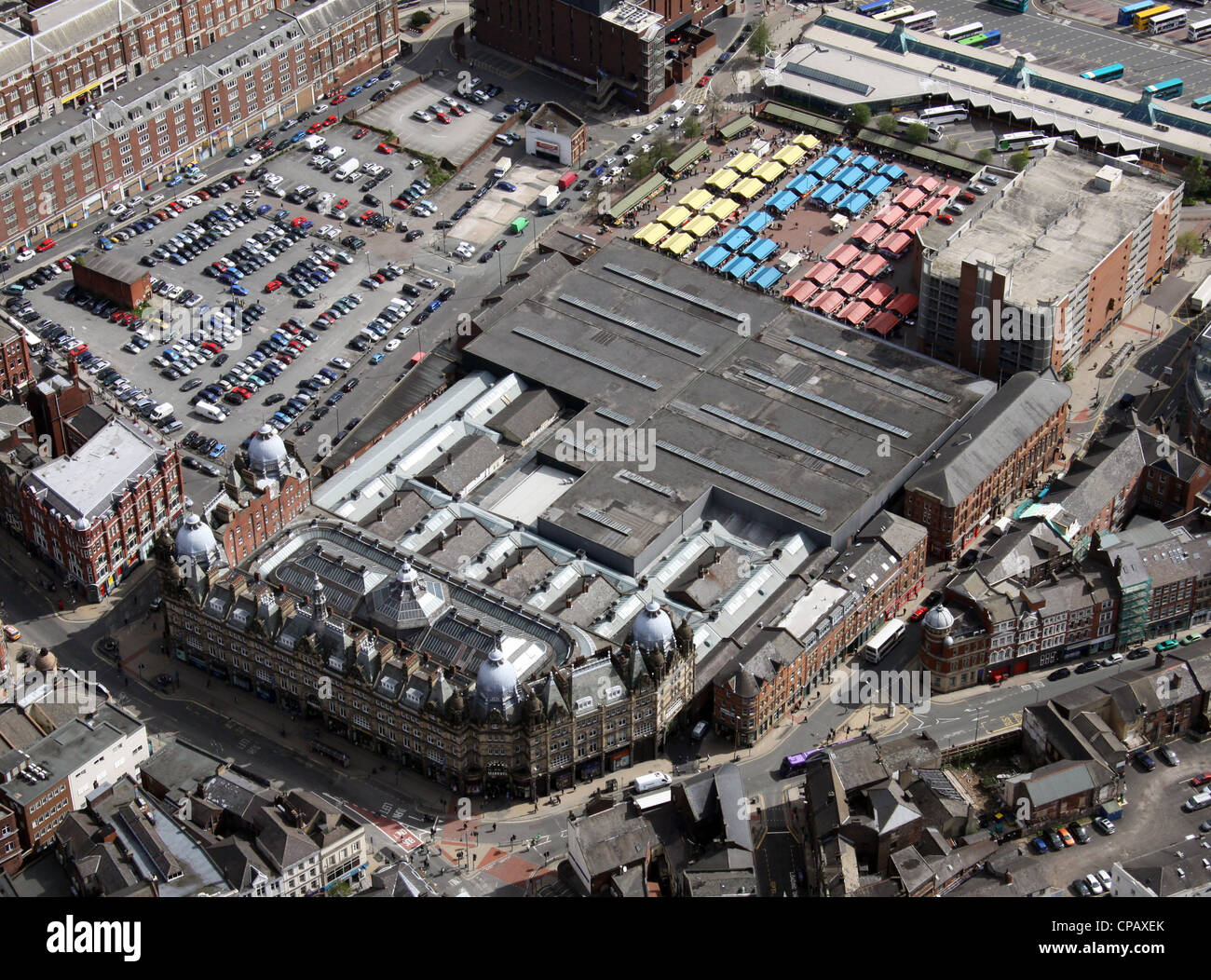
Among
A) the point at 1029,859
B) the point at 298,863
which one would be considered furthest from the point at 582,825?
the point at 1029,859
